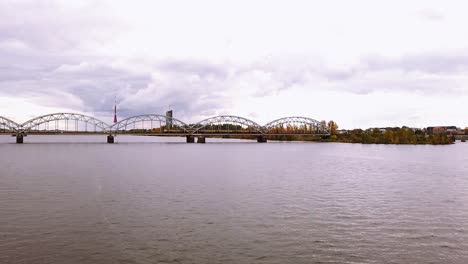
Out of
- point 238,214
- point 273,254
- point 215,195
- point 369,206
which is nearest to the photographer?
point 273,254

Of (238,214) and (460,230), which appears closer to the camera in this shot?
(460,230)

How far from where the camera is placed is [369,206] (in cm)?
3119

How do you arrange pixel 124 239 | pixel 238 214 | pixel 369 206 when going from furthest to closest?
pixel 369 206, pixel 238 214, pixel 124 239

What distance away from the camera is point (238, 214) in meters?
27.7

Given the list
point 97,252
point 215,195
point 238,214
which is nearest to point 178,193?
point 215,195

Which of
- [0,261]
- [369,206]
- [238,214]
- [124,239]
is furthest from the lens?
[369,206]

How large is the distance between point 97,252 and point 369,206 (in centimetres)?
2032

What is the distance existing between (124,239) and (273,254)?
7576 mm

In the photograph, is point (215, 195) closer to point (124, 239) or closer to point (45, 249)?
point (124, 239)

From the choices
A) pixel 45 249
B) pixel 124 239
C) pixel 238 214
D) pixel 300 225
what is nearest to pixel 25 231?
pixel 45 249

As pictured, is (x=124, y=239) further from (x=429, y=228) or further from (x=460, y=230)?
(x=460, y=230)

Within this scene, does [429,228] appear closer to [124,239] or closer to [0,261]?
[124,239]

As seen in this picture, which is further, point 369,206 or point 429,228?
point 369,206

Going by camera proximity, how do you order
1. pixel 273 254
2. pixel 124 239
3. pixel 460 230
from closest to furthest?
pixel 273 254 < pixel 124 239 < pixel 460 230
